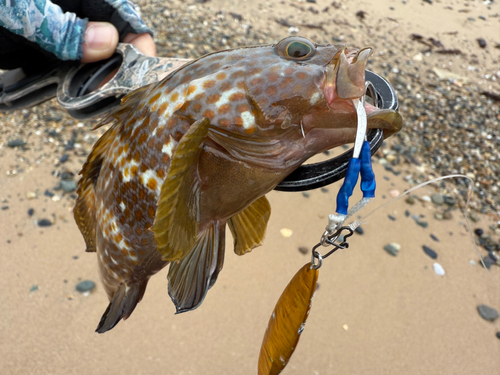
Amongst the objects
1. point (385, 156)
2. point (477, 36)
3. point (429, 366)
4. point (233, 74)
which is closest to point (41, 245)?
point (233, 74)

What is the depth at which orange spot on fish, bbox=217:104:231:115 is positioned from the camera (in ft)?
3.56

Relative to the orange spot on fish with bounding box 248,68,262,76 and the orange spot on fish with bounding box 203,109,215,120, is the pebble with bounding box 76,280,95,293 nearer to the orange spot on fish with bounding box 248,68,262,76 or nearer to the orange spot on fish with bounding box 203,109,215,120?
the orange spot on fish with bounding box 203,109,215,120

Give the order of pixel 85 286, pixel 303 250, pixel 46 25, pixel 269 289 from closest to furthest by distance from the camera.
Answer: pixel 46 25
pixel 85 286
pixel 269 289
pixel 303 250

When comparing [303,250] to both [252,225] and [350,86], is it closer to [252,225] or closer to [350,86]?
[252,225]

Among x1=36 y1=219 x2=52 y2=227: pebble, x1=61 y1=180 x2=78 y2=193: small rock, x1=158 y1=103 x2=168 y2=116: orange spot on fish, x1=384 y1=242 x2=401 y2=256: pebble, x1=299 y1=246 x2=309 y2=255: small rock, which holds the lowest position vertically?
x1=384 y1=242 x2=401 y2=256: pebble

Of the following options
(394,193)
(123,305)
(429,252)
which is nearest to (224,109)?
(123,305)

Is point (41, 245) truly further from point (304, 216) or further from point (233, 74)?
point (233, 74)

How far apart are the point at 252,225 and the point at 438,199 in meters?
3.35

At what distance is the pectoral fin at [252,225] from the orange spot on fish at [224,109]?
1.61 feet

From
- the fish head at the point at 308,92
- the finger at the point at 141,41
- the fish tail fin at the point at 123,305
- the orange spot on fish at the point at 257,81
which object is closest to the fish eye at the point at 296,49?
the fish head at the point at 308,92

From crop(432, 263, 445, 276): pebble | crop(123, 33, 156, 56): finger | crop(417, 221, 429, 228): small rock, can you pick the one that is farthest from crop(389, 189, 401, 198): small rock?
crop(123, 33, 156, 56): finger

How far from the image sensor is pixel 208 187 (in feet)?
3.87

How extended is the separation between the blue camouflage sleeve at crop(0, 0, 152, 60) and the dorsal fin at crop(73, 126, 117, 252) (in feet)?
2.98

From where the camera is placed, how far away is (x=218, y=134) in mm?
1099
